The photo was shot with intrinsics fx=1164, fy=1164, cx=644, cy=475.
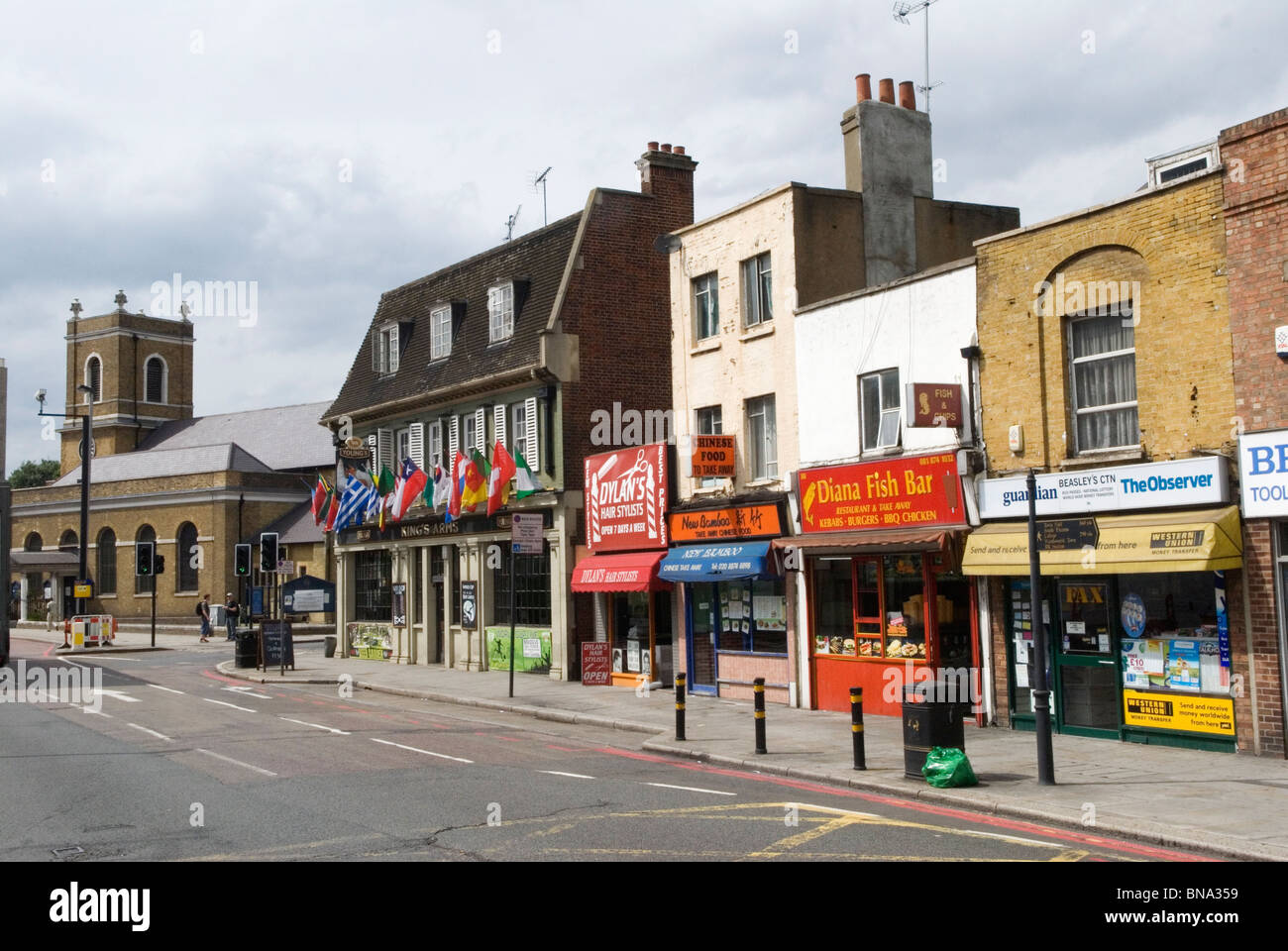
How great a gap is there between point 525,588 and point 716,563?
8.67m

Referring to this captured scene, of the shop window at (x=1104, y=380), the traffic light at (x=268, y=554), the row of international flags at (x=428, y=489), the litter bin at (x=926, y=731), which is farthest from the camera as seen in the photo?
the traffic light at (x=268, y=554)

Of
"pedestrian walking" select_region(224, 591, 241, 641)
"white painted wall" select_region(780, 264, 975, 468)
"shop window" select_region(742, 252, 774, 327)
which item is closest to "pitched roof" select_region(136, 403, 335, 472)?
"pedestrian walking" select_region(224, 591, 241, 641)

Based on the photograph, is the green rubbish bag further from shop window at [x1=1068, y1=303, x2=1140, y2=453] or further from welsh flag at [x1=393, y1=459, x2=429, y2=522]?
welsh flag at [x1=393, y1=459, x2=429, y2=522]

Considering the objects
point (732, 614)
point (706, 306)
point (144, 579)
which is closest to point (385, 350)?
point (706, 306)

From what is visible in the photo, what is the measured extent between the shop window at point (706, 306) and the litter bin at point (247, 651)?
17.8m

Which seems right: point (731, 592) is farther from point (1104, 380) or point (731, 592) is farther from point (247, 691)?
point (247, 691)

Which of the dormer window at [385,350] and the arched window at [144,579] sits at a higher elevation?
the dormer window at [385,350]

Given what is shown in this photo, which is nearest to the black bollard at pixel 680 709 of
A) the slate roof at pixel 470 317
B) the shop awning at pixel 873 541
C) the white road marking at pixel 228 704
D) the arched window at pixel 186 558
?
the shop awning at pixel 873 541

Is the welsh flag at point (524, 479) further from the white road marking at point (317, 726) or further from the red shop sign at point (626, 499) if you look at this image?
the white road marking at point (317, 726)

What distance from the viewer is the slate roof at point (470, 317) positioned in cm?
3002

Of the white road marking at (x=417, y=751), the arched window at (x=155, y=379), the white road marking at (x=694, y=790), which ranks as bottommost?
the white road marking at (x=694, y=790)

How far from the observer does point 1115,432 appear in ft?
53.7

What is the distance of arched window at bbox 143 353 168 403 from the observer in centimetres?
8350

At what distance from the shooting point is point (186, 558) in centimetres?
6278
